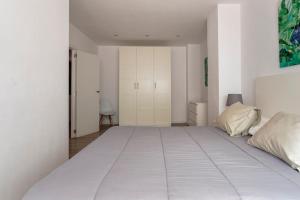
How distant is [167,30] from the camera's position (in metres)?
4.74

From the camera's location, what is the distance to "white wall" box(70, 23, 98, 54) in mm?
4453

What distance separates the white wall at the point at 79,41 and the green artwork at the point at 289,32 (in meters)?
3.72

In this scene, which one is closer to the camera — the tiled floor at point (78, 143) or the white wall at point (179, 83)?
the tiled floor at point (78, 143)

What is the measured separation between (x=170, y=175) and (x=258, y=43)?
2.44 m

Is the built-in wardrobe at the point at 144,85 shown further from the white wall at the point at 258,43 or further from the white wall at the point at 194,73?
the white wall at the point at 258,43

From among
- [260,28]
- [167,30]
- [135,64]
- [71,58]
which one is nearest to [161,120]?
[135,64]

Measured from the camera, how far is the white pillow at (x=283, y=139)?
1.19 metres

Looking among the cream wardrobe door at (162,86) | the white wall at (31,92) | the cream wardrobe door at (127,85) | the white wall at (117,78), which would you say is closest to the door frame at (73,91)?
the cream wardrobe door at (127,85)

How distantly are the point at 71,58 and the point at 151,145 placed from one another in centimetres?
347

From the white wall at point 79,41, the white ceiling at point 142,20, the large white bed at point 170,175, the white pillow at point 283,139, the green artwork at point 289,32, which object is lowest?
the large white bed at point 170,175

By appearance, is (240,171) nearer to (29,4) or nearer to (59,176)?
(59,176)

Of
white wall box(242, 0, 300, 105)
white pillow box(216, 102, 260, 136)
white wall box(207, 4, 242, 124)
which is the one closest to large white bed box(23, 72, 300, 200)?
white pillow box(216, 102, 260, 136)

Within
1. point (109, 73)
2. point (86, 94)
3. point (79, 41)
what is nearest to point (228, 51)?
point (86, 94)

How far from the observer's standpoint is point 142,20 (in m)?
4.11
